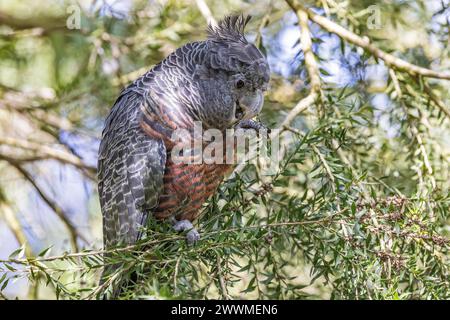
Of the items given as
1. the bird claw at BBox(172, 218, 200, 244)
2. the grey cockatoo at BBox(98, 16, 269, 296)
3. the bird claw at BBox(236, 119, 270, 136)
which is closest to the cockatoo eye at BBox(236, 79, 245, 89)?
the grey cockatoo at BBox(98, 16, 269, 296)

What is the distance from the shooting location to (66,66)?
537cm

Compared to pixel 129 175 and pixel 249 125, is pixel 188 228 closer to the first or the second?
pixel 129 175

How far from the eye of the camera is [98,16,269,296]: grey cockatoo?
131 inches

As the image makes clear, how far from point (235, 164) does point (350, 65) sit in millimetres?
1258

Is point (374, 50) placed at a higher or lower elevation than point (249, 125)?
higher

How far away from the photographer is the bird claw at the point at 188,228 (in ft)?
9.51

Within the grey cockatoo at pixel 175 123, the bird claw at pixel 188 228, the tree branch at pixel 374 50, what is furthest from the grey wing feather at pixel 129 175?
→ the tree branch at pixel 374 50

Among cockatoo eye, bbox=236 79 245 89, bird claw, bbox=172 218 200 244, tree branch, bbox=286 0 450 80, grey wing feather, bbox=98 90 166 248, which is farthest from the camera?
tree branch, bbox=286 0 450 80

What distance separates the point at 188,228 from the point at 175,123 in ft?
1.88

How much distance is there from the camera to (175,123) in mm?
3383

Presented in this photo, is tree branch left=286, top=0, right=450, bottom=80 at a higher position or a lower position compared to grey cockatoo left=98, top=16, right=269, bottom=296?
higher

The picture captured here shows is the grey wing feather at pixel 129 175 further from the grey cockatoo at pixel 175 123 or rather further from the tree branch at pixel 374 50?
the tree branch at pixel 374 50

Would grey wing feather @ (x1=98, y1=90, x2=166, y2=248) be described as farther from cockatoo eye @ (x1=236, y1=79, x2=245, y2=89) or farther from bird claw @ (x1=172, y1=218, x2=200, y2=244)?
cockatoo eye @ (x1=236, y1=79, x2=245, y2=89)

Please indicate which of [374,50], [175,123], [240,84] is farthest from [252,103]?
[374,50]
